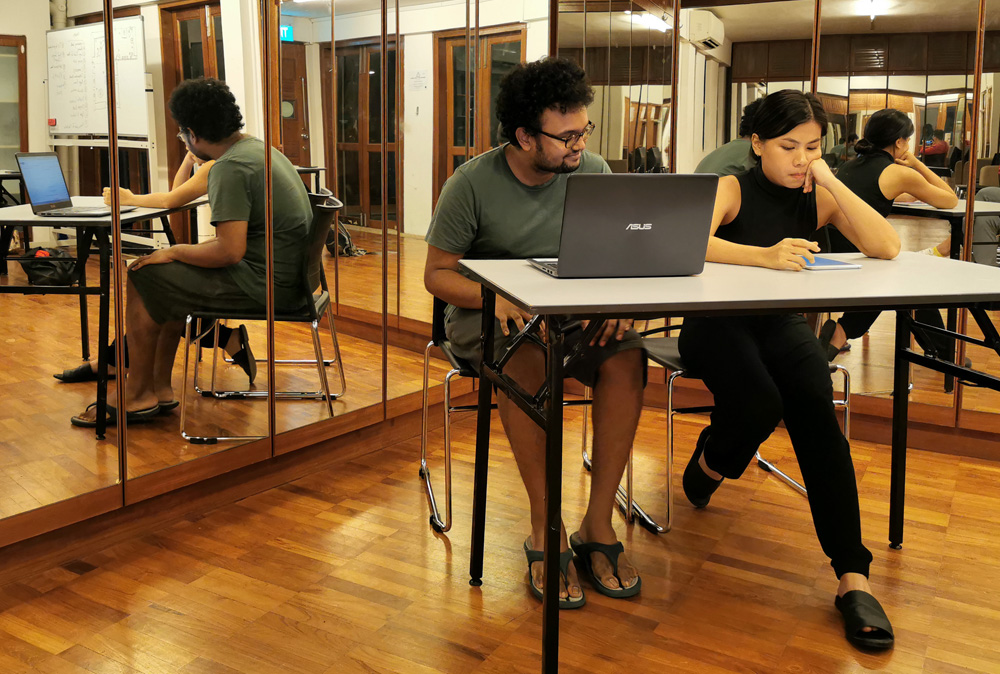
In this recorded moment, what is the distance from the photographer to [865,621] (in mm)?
2000

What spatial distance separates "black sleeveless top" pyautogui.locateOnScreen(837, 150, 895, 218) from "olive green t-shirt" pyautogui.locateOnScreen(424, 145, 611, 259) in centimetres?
139

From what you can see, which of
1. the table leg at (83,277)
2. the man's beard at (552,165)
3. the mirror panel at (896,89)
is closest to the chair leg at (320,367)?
the table leg at (83,277)

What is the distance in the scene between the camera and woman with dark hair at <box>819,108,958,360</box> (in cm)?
322

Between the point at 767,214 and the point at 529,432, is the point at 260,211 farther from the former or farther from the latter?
the point at 767,214

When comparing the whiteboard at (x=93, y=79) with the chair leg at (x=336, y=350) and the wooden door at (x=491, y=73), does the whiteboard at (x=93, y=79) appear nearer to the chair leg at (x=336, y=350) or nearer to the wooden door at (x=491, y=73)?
the chair leg at (x=336, y=350)

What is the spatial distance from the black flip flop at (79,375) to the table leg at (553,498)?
1219 mm

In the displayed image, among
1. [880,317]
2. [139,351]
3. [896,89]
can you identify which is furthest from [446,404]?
[896,89]

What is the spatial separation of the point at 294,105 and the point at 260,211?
1.15 ft

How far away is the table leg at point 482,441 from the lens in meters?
2.17

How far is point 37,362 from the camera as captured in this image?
Result: 2.22m

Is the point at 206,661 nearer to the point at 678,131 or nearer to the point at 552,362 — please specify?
the point at 552,362

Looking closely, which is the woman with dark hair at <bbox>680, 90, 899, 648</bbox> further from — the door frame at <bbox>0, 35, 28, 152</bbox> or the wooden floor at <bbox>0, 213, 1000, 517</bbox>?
the door frame at <bbox>0, 35, 28, 152</bbox>

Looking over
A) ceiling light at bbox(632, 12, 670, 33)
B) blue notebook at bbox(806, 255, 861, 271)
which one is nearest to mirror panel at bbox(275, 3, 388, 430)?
ceiling light at bbox(632, 12, 670, 33)

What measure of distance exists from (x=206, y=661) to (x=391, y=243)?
5.69ft
